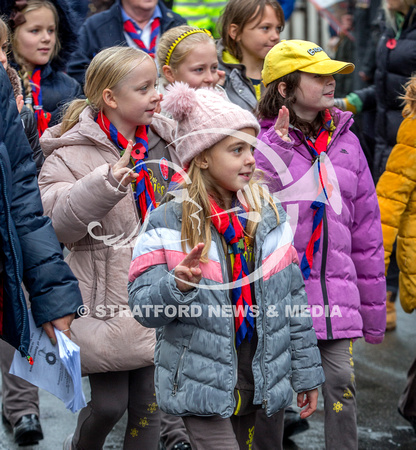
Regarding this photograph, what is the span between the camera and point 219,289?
10.8ft

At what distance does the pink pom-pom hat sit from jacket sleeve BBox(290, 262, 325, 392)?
0.64 meters

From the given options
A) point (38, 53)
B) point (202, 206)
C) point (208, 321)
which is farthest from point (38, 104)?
point (208, 321)

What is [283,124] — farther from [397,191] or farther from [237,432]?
[237,432]

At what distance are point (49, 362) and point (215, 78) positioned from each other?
237 centimetres

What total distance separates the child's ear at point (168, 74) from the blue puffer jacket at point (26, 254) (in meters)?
1.99

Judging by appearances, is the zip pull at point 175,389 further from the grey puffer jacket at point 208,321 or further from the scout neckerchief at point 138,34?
the scout neckerchief at point 138,34

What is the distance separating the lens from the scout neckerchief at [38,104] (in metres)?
5.25

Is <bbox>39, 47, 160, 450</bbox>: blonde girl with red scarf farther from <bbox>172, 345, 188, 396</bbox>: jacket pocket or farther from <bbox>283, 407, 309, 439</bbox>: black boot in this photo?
<bbox>283, 407, 309, 439</bbox>: black boot

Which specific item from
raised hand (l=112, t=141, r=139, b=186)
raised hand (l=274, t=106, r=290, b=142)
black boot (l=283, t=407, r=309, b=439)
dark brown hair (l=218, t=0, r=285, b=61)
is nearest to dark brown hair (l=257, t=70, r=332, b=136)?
raised hand (l=274, t=106, r=290, b=142)

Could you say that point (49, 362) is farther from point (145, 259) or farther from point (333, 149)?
point (333, 149)

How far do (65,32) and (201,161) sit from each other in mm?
2600

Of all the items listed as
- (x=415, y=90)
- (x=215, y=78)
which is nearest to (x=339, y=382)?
(x=415, y=90)

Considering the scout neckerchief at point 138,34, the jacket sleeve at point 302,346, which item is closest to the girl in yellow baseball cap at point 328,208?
the jacket sleeve at point 302,346

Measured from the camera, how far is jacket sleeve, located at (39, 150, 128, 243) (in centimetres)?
372
